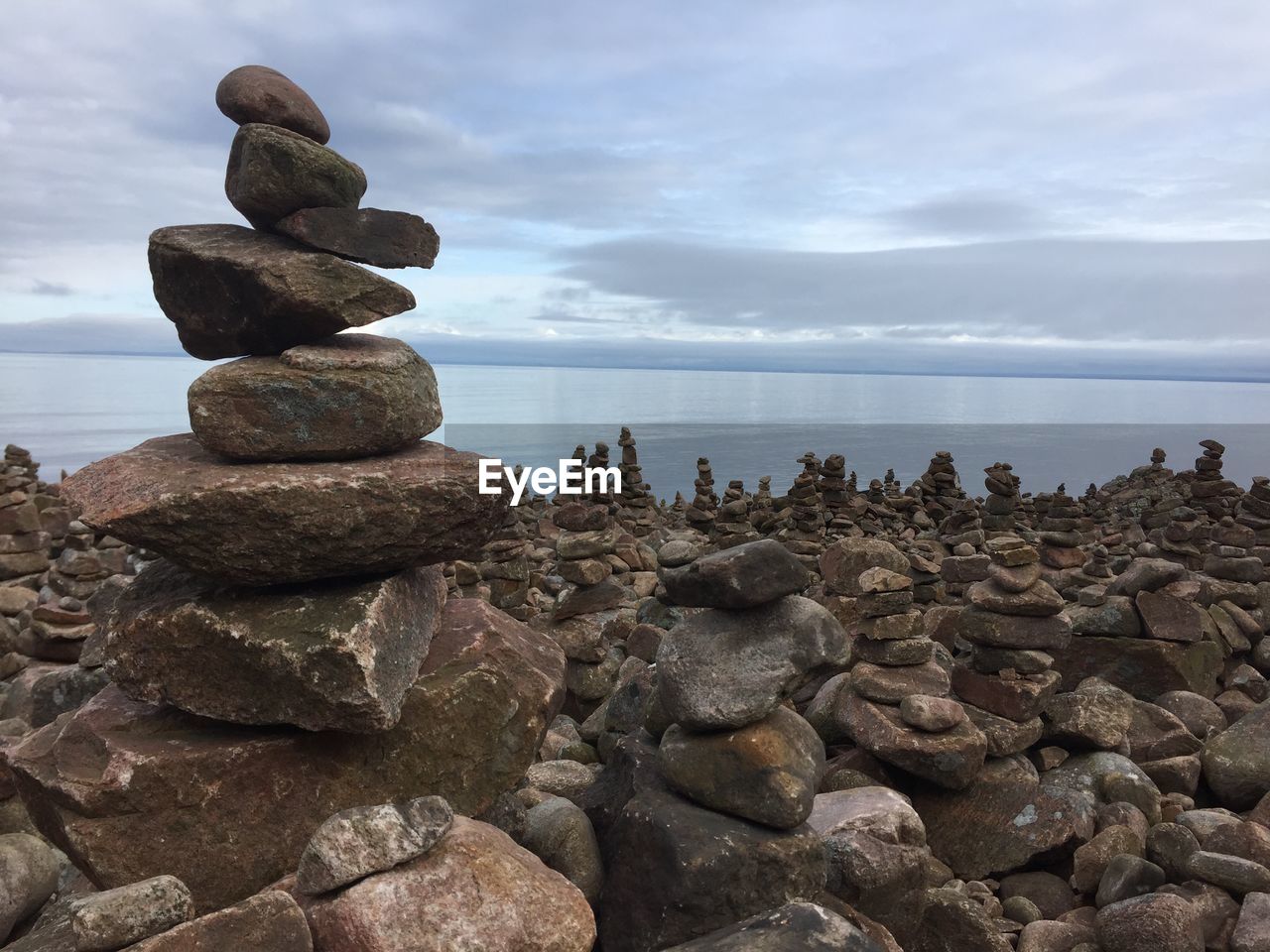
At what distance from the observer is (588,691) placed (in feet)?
40.3

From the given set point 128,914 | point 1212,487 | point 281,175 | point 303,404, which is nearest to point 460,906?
point 128,914

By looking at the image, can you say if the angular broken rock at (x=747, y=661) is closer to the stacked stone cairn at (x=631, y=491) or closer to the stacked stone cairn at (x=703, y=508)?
the stacked stone cairn at (x=703, y=508)

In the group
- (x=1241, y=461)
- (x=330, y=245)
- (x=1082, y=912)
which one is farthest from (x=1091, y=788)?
(x=1241, y=461)

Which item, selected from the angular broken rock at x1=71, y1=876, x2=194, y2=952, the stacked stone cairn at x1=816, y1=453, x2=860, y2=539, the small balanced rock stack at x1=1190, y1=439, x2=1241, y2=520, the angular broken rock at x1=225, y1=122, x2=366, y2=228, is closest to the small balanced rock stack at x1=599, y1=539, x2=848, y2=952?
the angular broken rock at x1=71, y1=876, x2=194, y2=952

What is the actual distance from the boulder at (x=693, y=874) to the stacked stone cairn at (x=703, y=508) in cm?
2038

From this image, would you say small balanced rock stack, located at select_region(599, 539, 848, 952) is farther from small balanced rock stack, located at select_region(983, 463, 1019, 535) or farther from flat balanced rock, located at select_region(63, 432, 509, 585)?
small balanced rock stack, located at select_region(983, 463, 1019, 535)

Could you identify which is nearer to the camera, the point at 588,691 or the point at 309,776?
the point at 309,776

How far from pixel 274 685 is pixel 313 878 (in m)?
1.23

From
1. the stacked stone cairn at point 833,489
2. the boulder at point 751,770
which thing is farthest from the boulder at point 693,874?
the stacked stone cairn at point 833,489

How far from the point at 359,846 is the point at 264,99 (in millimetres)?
4927

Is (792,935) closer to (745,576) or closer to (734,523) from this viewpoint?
(745,576)

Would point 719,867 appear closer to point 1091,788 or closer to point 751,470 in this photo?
point 1091,788

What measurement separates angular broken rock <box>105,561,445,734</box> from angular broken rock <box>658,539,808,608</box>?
213 cm

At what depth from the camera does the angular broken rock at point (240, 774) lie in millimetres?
5590
